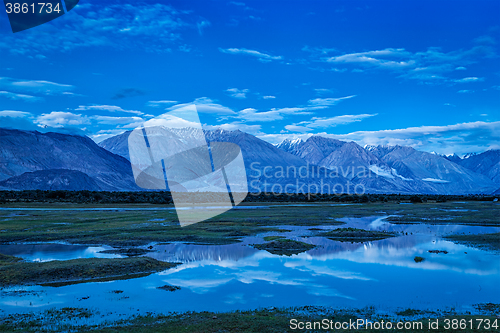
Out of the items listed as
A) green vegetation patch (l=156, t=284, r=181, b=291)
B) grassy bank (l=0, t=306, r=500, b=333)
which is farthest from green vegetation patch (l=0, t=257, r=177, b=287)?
grassy bank (l=0, t=306, r=500, b=333)

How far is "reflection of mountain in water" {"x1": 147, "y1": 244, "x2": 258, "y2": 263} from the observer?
112 feet

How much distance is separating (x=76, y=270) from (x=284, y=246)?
19317 millimetres

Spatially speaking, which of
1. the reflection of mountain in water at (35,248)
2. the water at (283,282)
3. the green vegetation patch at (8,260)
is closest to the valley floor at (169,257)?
the green vegetation patch at (8,260)

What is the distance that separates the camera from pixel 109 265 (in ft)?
93.6

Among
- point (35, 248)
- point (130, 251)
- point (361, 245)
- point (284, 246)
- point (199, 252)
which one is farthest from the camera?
point (361, 245)

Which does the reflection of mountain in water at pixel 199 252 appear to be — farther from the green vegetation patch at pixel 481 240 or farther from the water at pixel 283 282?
the green vegetation patch at pixel 481 240

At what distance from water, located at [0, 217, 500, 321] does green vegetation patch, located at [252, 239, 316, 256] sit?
120 cm

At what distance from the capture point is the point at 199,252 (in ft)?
121

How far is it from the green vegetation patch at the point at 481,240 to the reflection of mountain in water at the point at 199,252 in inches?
872

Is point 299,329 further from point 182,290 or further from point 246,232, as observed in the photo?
point 246,232

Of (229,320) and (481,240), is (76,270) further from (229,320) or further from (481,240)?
(481,240)

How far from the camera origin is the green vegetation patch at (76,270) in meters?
25.6

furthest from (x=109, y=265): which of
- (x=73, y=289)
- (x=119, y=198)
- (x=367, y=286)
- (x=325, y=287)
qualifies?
(x=119, y=198)

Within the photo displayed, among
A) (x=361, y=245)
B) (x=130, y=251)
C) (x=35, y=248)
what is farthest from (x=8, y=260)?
(x=361, y=245)
